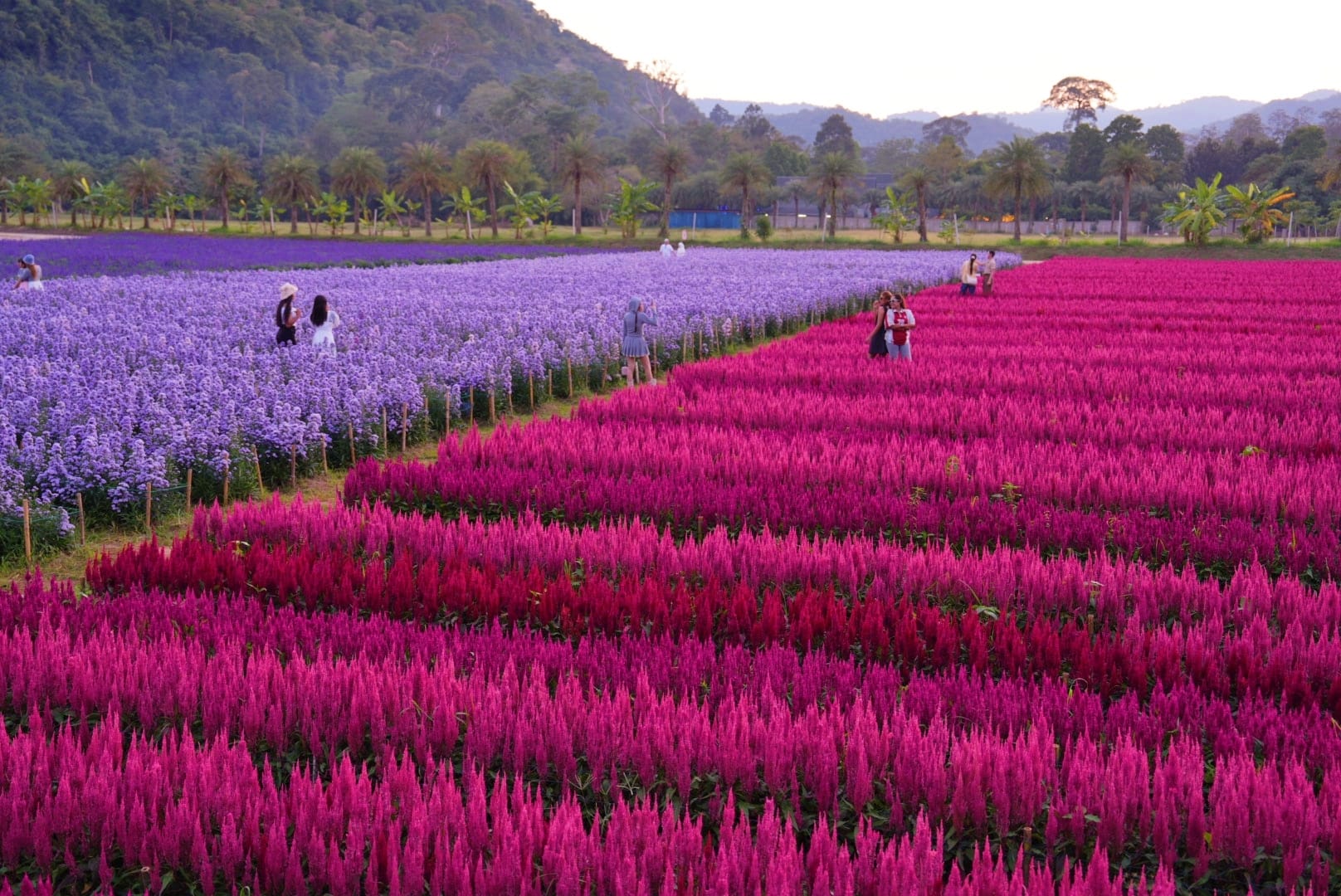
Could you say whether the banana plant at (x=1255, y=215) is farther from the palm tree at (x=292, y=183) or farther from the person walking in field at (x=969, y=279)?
the palm tree at (x=292, y=183)

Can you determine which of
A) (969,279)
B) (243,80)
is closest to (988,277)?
(969,279)

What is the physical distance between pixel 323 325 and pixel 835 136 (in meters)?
119

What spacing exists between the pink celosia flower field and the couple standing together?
21.2 feet

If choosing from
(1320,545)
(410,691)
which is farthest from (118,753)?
(1320,545)

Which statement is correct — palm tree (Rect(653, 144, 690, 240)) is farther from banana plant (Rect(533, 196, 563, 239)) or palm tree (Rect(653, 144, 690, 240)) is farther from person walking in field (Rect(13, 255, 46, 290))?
person walking in field (Rect(13, 255, 46, 290))

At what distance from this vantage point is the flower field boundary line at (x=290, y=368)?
9711mm

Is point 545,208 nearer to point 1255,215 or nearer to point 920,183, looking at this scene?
point 920,183

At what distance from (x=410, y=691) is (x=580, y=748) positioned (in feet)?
2.50

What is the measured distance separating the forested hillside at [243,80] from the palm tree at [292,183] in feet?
Answer: 86.7

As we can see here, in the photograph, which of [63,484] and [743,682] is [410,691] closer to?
[743,682]

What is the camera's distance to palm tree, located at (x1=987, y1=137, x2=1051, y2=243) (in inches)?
2557

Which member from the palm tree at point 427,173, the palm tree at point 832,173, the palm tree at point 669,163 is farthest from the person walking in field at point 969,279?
the palm tree at point 427,173

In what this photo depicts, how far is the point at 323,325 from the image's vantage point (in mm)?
15555

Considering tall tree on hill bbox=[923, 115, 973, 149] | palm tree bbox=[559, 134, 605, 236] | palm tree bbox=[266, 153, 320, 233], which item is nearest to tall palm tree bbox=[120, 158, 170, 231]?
palm tree bbox=[266, 153, 320, 233]
